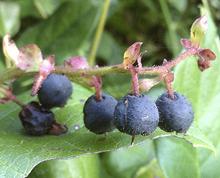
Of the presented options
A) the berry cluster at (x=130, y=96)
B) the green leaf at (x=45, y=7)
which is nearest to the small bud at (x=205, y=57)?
the berry cluster at (x=130, y=96)

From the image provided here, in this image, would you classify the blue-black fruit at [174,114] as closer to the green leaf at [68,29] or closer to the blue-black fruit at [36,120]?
the blue-black fruit at [36,120]

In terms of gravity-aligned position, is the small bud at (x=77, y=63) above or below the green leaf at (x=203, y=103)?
above

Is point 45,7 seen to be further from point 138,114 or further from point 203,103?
point 138,114

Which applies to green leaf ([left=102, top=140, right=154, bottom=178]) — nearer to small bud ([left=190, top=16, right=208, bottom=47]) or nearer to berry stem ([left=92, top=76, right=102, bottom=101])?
berry stem ([left=92, top=76, right=102, bottom=101])

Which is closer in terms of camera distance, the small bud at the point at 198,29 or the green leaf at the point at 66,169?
the small bud at the point at 198,29

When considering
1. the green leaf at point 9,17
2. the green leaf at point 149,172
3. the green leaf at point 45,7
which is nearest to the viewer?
the green leaf at point 149,172

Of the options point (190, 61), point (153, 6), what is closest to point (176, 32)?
point (153, 6)

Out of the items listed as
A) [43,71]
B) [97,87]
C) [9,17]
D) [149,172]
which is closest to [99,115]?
[97,87]

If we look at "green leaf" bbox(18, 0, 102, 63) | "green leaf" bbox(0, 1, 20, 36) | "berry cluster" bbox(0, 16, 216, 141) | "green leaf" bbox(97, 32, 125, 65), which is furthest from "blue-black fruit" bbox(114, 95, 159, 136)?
"green leaf" bbox(97, 32, 125, 65)
